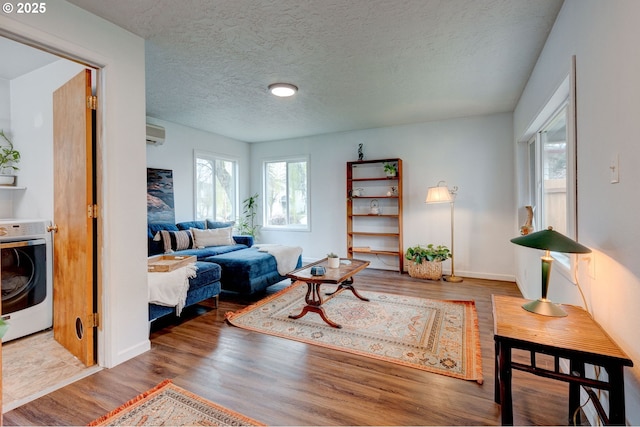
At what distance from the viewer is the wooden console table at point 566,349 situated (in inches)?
46.7

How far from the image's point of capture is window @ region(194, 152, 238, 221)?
5543mm

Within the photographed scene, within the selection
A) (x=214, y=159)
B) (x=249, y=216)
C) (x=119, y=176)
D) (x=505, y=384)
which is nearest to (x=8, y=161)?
(x=119, y=176)

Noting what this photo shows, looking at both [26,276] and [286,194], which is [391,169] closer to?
[286,194]

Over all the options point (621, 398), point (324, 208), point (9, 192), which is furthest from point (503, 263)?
point (9, 192)

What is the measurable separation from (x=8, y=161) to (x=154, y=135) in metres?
1.57

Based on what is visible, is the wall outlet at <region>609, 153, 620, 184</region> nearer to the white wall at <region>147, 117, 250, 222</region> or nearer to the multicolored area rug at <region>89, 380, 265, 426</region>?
the multicolored area rug at <region>89, 380, 265, 426</region>

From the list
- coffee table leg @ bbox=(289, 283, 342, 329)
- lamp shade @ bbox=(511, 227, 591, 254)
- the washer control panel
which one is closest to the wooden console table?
lamp shade @ bbox=(511, 227, 591, 254)

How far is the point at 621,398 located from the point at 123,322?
284 cm

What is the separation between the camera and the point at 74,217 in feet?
7.55

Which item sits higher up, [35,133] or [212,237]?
[35,133]

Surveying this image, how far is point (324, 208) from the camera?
5.91m

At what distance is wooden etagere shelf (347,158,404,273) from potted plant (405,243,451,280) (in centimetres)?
33

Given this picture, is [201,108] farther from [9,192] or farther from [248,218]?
[248,218]

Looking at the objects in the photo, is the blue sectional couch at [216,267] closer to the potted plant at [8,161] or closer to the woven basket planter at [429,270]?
the potted plant at [8,161]
